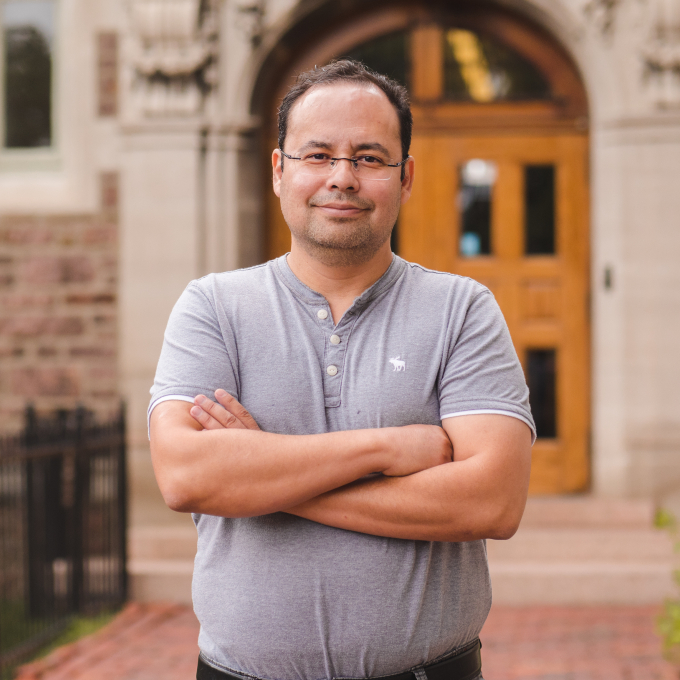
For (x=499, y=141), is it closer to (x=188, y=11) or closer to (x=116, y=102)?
(x=188, y=11)

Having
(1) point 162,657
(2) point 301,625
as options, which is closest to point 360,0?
(1) point 162,657

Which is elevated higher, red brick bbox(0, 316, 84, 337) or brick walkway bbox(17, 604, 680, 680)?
red brick bbox(0, 316, 84, 337)

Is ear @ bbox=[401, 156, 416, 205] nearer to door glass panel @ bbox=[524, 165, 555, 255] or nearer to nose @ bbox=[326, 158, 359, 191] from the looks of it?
nose @ bbox=[326, 158, 359, 191]

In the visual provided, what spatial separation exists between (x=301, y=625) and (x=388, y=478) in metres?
0.33

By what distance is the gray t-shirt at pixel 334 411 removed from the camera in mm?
1753

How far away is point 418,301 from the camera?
1932mm

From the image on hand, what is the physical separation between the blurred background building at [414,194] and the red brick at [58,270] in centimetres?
2

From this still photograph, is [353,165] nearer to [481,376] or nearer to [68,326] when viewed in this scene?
[481,376]

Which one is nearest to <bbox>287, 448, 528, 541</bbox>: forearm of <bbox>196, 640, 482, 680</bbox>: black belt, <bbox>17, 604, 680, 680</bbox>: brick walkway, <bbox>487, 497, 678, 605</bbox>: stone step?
<bbox>196, 640, 482, 680</bbox>: black belt

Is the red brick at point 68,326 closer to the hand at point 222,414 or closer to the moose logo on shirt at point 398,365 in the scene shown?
the hand at point 222,414

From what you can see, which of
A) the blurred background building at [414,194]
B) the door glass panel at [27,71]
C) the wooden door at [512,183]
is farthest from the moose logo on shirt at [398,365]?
the door glass panel at [27,71]

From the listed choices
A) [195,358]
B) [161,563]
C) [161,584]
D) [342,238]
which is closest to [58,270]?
[161,563]

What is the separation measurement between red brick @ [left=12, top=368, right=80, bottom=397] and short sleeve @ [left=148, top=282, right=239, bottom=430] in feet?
18.0

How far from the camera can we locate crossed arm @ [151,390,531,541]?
177 cm
